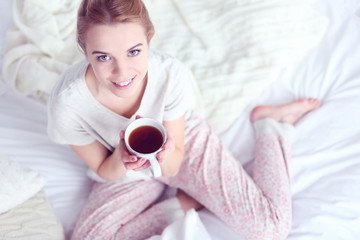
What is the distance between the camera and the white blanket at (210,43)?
1.31 metres

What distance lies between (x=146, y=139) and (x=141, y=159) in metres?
0.05

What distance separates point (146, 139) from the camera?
2.57ft

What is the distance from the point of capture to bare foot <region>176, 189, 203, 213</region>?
3.90ft

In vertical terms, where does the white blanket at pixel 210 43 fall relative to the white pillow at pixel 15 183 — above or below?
above

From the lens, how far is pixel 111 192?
3.76 ft

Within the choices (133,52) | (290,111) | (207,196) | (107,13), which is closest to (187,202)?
(207,196)

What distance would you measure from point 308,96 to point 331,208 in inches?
19.3

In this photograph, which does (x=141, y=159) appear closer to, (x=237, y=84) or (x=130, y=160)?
(x=130, y=160)

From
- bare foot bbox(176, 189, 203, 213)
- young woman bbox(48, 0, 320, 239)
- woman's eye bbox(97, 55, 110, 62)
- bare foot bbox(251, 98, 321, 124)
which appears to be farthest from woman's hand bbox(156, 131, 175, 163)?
bare foot bbox(251, 98, 321, 124)

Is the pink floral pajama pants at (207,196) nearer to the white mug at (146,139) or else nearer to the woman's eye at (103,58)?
the white mug at (146,139)

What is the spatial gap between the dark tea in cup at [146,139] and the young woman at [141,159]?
0.03 metres

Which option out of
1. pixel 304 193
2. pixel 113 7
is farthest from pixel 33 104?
pixel 304 193

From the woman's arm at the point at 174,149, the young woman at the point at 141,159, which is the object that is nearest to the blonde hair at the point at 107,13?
the young woman at the point at 141,159

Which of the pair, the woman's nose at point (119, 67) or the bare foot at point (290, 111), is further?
the bare foot at point (290, 111)
